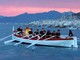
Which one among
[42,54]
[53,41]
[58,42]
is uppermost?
[53,41]

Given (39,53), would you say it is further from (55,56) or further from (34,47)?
(34,47)

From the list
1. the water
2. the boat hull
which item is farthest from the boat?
the water

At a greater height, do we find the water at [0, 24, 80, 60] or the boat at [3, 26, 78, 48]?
the boat at [3, 26, 78, 48]

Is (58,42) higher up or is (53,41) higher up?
(53,41)

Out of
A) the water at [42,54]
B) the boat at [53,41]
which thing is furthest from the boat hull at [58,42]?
Answer: the water at [42,54]

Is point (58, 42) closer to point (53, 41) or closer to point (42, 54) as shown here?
point (53, 41)

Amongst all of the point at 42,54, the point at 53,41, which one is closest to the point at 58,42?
the point at 53,41

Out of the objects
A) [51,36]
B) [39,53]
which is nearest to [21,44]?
[51,36]

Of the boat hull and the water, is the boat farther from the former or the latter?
the water

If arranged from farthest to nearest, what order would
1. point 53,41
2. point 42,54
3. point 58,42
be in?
1. point 53,41
2. point 58,42
3. point 42,54

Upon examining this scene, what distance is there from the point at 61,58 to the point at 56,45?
8.27 metres

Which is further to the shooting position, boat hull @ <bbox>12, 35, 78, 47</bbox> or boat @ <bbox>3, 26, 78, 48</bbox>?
boat hull @ <bbox>12, 35, 78, 47</bbox>

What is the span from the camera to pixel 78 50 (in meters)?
37.9

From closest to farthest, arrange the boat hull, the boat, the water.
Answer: the water, the boat, the boat hull
